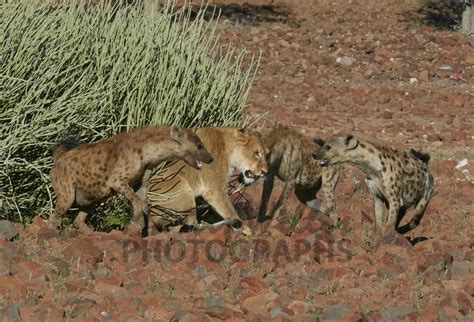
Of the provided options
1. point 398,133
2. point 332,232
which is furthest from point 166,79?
point 398,133

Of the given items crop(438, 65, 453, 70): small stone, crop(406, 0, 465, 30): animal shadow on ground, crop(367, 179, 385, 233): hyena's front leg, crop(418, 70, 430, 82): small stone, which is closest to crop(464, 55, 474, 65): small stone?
crop(438, 65, 453, 70): small stone

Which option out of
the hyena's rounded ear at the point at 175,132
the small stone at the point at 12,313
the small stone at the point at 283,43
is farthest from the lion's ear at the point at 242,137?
the small stone at the point at 283,43

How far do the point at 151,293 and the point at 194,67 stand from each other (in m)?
3.45

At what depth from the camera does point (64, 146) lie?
871cm

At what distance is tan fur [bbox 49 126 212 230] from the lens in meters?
8.14

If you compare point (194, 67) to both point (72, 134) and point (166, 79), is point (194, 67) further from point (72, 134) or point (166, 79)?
point (72, 134)

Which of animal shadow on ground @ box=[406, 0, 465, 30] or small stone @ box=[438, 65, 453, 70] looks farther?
animal shadow on ground @ box=[406, 0, 465, 30]

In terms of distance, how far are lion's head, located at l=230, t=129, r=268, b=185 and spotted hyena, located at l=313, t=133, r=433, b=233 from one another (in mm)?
789

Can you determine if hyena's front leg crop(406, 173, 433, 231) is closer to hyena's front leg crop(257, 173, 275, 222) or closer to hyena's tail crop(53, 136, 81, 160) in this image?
hyena's front leg crop(257, 173, 275, 222)

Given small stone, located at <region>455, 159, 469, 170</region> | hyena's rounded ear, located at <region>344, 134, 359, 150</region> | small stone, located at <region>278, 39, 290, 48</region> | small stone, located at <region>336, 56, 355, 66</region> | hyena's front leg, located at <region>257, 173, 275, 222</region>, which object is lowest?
small stone, located at <region>278, 39, 290, 48</region>

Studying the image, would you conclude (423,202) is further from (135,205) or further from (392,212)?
(135,205)

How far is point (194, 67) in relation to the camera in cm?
1005

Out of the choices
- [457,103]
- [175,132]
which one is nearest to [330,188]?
[175,132]

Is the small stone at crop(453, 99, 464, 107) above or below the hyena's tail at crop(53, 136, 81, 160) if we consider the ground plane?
below
